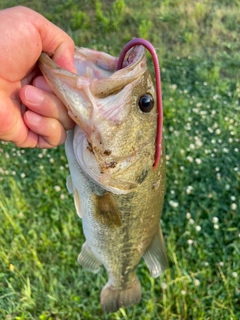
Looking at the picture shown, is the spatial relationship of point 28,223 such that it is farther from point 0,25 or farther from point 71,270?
point 0,25

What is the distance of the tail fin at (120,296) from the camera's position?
2.32m

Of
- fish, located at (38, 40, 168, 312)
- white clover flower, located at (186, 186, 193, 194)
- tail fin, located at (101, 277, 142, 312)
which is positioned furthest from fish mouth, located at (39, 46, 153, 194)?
white clover flower, located at (186, 186, 193, 194)

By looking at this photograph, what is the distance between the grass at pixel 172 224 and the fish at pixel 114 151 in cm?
91

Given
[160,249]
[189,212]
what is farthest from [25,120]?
[189,212]

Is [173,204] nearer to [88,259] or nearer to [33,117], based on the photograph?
[88,259]

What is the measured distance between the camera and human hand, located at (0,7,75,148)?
58.5 inches

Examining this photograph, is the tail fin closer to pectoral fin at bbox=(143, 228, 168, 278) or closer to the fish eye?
pectoral fin at bbox=(143, 228, 168, 278)

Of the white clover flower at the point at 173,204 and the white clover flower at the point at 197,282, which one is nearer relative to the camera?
the white clover flower at the point at 197,282

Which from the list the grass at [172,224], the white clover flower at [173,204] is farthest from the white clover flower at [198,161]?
the white clover flower at [173,204]

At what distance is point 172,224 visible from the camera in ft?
10.7

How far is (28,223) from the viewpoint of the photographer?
331 centimetres

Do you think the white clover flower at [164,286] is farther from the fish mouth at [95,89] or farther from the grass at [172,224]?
the fish mouth at [95,89]

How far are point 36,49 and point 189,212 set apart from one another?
2277mm

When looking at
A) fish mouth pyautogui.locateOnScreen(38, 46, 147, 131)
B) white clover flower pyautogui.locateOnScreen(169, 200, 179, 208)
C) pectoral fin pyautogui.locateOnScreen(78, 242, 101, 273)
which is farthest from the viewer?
white clover flower pyautogui.locateOnScreen(169, 200, 179, 208)
